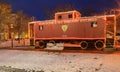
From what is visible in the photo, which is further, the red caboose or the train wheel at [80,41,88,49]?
the train wheel at [80,41,88,49]

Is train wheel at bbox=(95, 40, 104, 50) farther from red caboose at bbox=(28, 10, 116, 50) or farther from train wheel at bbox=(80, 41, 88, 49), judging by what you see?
train wheel at bbox=(80, 41, 88, 49)

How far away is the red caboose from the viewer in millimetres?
Answer: 23453

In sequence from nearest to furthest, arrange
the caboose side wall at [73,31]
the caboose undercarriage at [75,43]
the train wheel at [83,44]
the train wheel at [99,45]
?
the train wheel at [99,45] → the caboose undercarriage at [75,43] → the caboose side wall at [73,31] → the train wheel at [83,44]

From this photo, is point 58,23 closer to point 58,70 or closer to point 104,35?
point 104,35

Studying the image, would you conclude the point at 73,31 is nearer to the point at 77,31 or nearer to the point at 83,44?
the point at 77,31

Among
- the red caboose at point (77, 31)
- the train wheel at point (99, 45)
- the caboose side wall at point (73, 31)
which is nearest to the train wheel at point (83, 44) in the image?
the red caboose at point (77, 31)

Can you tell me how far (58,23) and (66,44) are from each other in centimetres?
244

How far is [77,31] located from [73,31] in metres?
0.47

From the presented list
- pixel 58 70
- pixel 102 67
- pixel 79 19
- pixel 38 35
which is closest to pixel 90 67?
pixel 102 67

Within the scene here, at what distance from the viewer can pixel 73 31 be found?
25109 millimetres

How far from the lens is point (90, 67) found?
42.9 ft

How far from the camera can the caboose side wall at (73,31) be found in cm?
2361

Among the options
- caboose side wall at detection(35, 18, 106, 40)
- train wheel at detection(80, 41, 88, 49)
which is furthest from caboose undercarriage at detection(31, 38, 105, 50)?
caboose side wall at detection(35, 18, 106, 40)

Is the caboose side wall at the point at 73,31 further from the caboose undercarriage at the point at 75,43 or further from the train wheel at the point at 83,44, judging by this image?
the train wheel at the point at 83,44
